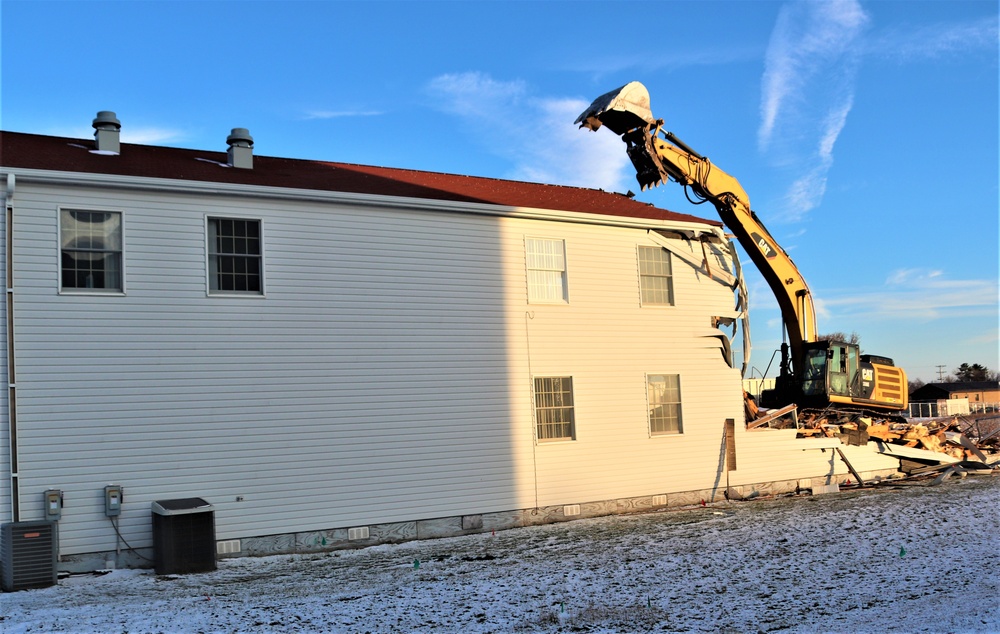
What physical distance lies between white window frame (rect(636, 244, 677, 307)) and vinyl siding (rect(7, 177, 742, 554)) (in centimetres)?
28

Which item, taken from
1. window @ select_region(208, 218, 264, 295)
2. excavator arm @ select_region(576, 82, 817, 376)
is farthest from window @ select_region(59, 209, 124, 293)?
excavator arm @ select_region(576, 82, 817, 376)

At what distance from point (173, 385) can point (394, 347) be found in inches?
163

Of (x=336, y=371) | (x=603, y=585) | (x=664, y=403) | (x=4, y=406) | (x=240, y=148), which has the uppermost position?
(x=240, y=148)

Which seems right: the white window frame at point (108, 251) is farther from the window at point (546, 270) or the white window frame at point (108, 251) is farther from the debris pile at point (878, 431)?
the debris pile at point (878, 431)

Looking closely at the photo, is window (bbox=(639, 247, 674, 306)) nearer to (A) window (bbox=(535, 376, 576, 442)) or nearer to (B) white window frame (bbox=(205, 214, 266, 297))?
(A) window (bbox=(535, 376, 576, 442))

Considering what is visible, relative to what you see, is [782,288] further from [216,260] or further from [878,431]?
[216,260]

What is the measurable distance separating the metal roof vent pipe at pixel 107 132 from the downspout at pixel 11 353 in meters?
2.95

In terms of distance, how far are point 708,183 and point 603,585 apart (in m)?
12.7

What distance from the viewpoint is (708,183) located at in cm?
2164

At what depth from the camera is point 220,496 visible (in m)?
14.8

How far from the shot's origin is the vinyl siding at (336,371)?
551 inches

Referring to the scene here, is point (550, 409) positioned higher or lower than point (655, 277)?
lower

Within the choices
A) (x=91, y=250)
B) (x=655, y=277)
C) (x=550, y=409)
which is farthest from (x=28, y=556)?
(x=655, y=277)

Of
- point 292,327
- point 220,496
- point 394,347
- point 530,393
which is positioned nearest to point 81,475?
point 220,496
